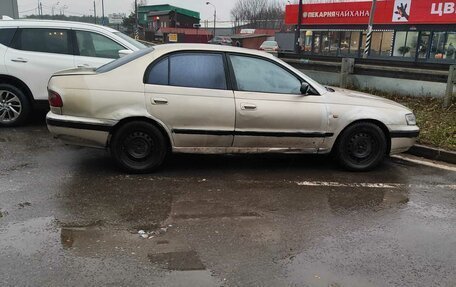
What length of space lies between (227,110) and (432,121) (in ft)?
15.0

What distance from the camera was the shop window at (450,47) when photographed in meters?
24.3

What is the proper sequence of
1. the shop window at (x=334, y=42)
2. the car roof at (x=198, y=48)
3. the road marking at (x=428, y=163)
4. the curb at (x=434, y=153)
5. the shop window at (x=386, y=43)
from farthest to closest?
the shop window at (x=334, y=42) → the shop window at (x=386, y=43) → the curb at (x=434, y=153) → the road marking at (x=428, y=163) → the car roof at (x=198, y=48)

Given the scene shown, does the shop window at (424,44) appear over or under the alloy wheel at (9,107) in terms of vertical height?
over

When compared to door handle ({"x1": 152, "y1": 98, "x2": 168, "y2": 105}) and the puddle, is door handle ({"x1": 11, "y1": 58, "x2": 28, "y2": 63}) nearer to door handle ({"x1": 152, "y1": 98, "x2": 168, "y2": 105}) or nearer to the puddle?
door handle ({"x1": 152, "y1": 98, "x2": 168, "y2": 105})

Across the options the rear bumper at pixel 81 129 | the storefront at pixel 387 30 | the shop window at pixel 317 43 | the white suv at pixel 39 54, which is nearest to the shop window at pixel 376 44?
the storefront at pixel 387 30

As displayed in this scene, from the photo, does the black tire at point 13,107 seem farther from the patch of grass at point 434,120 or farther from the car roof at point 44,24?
the patch of grass at point 434,120

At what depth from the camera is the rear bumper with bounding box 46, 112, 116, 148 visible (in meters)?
5.30

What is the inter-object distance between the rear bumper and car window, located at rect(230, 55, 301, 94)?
1.66 metres

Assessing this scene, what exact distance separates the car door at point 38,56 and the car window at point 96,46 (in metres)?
0.20

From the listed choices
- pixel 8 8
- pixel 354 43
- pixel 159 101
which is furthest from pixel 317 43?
pixel 159 101

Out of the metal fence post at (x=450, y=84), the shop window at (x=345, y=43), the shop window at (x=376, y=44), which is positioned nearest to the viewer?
the metal fence post at (x=450, y=84)

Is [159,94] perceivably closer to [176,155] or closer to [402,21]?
[176,155]

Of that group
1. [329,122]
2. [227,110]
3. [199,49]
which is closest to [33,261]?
[227,110]

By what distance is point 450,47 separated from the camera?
24547mm
